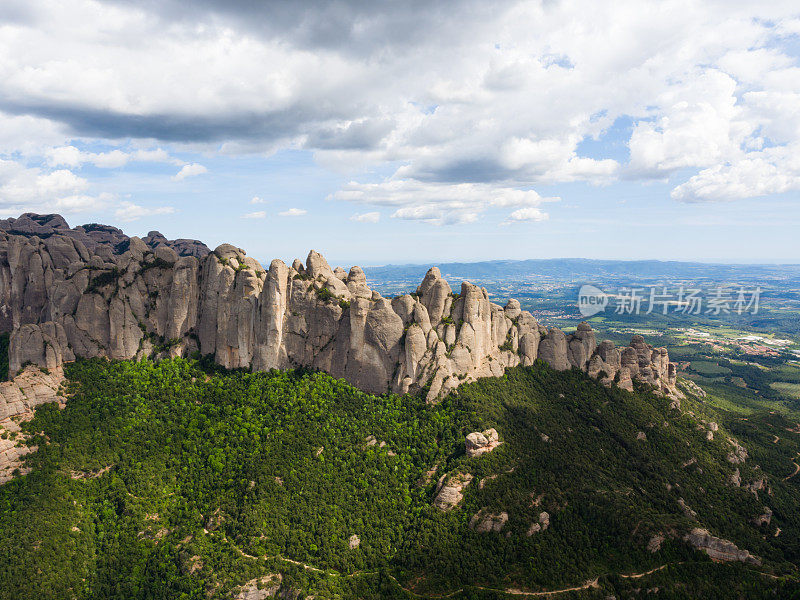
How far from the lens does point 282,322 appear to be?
89.9m

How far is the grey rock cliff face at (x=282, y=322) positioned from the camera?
86.6m

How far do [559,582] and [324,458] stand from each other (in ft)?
127

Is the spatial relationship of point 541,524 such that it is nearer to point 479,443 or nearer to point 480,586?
point 480,586

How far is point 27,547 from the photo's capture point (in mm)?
55719

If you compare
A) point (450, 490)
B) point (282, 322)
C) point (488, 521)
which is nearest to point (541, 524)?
point (488, 521)

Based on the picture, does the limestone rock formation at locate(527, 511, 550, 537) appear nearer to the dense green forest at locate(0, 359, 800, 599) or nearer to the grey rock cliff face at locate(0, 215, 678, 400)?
the dense green forest at locate(0, 359, 800, 599)

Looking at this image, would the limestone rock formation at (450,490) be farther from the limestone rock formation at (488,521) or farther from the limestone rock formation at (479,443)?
the limestone rock formation at (479,443)

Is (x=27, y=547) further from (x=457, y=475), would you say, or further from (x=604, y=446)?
(x=604, y=446)

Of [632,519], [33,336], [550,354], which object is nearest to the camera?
[632,519]

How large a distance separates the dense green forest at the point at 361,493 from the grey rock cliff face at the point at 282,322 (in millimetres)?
4966

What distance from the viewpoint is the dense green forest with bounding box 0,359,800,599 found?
191 feet

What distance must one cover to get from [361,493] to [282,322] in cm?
3763

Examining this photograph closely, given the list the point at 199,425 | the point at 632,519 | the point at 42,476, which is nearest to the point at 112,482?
the point at 42,476

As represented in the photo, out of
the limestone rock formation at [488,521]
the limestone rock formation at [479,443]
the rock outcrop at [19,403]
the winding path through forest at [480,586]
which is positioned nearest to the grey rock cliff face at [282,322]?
the rock outcrop at [19,403]
